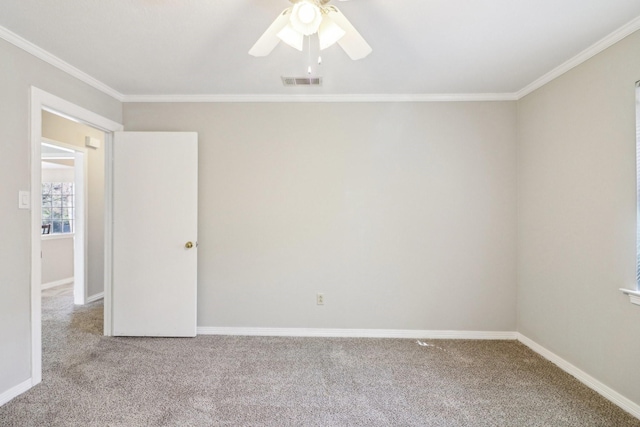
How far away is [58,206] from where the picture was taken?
5508 millimetres

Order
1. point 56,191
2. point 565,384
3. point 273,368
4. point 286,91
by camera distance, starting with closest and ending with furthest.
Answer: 1. point 565,384
2. point 273,368
3. point 286,91
4. point 56,191

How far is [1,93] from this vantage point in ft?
6.46

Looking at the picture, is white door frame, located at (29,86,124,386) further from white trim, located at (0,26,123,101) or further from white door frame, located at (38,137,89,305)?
white door frame, located at (38,137,89,305)

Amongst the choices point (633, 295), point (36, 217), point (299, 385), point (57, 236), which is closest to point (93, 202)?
point (57, 236)

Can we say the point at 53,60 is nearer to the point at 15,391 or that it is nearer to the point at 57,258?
the point at 15,391

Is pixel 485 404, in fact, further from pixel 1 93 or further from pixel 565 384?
pixel 1 93

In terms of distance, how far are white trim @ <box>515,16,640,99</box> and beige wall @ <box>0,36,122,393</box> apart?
3.98 metres

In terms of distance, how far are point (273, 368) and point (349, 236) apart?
4.50 feet

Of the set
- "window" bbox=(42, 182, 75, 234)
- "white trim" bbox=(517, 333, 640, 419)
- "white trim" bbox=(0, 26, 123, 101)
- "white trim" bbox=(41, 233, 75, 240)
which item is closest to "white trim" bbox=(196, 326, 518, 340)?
"white trim" bbox=(517, 333, 640, 419)

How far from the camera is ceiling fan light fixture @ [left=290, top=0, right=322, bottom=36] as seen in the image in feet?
4.58

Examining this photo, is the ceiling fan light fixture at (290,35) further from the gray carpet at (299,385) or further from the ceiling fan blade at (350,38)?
the gray carpet at (299,385)

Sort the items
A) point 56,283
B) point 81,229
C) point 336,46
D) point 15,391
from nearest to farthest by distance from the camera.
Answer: point 15,391, point 336,46, point 81,229, point 56,283

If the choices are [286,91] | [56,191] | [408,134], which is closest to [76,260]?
[56,191]

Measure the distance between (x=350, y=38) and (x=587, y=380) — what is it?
2.86 meters
